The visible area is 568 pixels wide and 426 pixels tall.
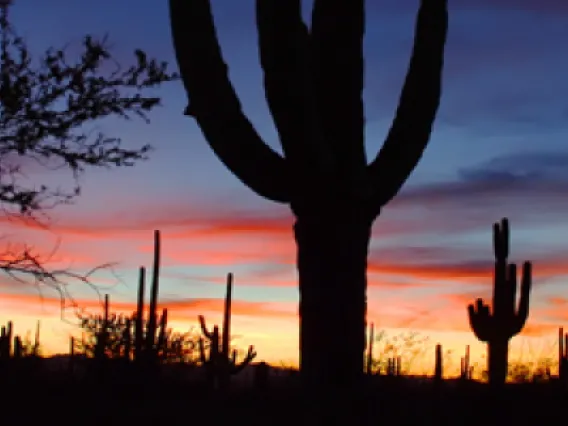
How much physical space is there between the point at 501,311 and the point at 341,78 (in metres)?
11.0

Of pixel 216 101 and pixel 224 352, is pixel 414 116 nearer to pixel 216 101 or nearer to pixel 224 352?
pixel 216 101

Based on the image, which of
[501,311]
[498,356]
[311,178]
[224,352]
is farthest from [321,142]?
[224,352]

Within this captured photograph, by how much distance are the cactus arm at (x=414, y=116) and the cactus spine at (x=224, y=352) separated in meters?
11.2

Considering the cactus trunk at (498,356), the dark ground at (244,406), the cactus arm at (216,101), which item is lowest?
the dark ground at (244,406)

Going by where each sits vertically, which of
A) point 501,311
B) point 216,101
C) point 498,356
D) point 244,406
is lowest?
point 244,406

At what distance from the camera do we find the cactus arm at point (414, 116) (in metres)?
10.4

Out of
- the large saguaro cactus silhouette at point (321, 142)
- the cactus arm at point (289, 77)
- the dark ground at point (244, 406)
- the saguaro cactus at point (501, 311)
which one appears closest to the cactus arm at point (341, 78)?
the large saguaro cactus silhouette at point (321, 142)

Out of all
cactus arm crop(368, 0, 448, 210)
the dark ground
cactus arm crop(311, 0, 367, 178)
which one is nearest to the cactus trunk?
the dark ground

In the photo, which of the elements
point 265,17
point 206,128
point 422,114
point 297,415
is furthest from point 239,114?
point 297,415

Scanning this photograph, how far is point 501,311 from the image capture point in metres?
20.3

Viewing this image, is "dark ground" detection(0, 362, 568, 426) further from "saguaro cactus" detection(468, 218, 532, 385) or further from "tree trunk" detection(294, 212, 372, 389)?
"saguaro cactus" detection(468, 218, 532, 385)

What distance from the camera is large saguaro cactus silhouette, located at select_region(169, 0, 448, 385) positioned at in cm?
943

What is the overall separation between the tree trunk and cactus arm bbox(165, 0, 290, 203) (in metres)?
0.65

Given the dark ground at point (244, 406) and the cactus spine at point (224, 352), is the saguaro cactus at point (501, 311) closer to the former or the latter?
the cactus spine at point (224, 352)
